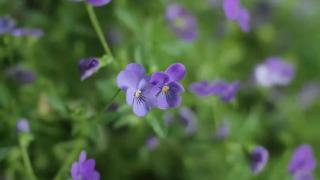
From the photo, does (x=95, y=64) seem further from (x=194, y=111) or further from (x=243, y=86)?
(x=243, y=86)

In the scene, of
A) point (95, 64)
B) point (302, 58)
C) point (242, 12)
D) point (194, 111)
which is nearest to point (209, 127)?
point (194, 111)

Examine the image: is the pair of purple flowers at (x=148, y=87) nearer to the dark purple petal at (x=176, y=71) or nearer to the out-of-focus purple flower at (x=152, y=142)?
the dark purple petal at (x=176, y=71)

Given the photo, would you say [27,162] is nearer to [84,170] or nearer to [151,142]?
[84,170]

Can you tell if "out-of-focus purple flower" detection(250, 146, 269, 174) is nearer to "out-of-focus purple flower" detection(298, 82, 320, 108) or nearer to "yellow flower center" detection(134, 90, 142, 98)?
"yellow flower center" detection(134, 90, 142, 98)

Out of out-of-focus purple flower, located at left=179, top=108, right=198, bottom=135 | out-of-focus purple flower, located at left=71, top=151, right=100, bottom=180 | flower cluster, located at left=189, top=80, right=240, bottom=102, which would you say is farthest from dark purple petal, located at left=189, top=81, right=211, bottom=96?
out-of-focus purple flower, located at left=71, top=151, right=100, bottom=180

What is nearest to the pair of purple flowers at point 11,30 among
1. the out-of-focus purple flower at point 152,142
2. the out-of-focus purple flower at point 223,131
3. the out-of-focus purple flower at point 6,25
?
the out-of-focus purple flower at point 6,25
